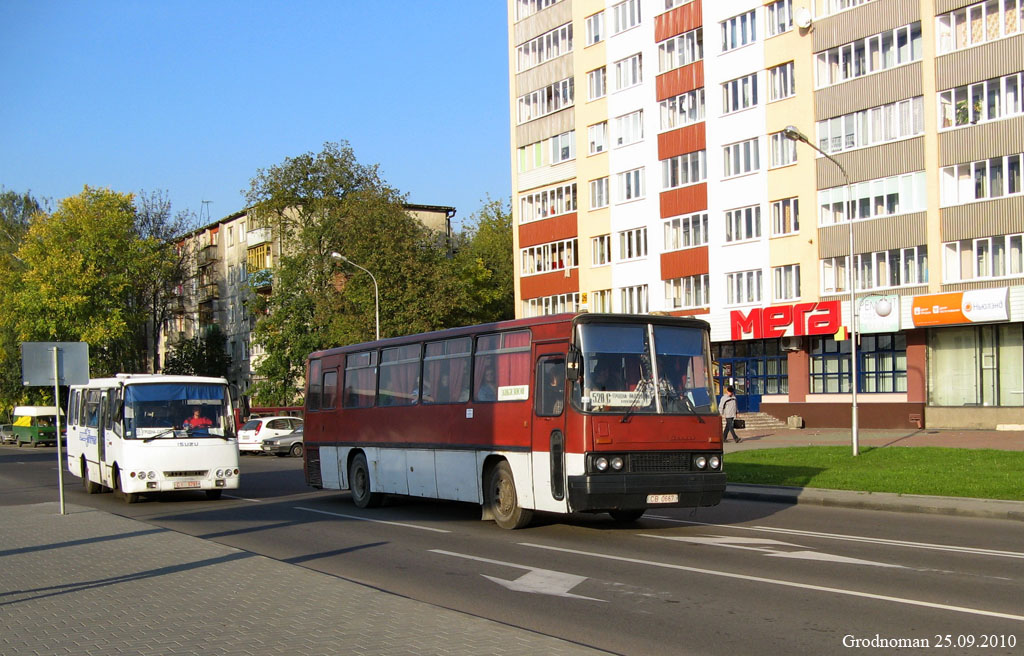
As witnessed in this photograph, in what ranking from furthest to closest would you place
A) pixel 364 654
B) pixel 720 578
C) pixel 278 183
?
pixel 278 183 < pixel 720 578 < pixel 364 654

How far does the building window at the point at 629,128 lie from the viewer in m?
51.9

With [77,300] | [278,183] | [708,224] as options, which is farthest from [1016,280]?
[77,300]

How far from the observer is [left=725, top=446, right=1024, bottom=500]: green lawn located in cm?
1917

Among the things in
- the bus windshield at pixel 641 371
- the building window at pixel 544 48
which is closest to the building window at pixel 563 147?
the building window at pixel 544 48

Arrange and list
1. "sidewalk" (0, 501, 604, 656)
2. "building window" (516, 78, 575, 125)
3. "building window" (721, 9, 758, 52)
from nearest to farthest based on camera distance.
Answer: "sidewalk" (0, 501, 604, 656) < "building window" (721, 9, 758, 52) < "building window" (516, 78, 575, 125)

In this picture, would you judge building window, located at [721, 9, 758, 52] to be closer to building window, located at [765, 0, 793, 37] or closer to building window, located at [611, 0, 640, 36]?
building window, located at [765, 0, 793, 37]

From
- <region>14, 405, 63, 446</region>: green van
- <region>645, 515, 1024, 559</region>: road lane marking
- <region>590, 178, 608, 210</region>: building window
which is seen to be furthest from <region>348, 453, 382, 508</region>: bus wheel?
<region>14, 405, 63, 446</region>: green van

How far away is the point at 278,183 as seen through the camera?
67562 mm

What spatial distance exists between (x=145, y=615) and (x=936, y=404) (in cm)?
3622

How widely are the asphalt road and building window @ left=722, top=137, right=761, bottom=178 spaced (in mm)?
29860

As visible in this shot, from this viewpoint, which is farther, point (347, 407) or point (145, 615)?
point (347, 407)

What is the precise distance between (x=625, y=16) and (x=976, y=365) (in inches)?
971

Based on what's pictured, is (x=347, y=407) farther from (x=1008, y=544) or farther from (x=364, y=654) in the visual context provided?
(x=364, y=654)

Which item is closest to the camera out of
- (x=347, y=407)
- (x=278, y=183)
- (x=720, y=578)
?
(x=720, y=578)
